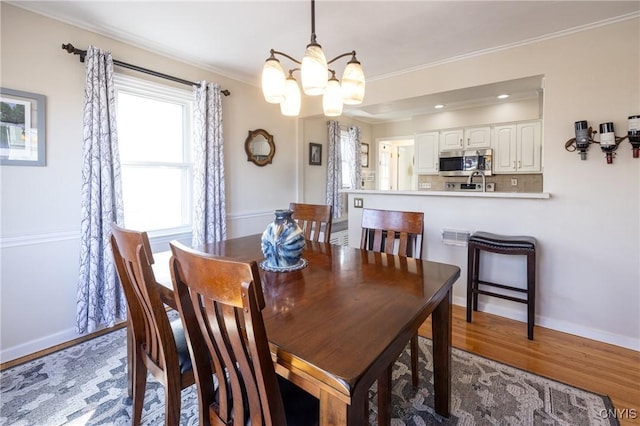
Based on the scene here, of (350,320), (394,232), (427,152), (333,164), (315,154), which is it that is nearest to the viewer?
(350,320)

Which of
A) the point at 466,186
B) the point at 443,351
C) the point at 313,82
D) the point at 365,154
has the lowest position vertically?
the point at 443,351

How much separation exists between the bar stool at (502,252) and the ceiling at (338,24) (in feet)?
5.32

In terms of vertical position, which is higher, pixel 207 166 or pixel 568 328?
pixel 207 166

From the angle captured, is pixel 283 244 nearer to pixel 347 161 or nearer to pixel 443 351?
pixel 443 351

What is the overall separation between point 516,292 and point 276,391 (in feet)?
8.55

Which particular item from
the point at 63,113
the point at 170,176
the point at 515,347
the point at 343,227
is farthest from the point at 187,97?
the point at 515,347

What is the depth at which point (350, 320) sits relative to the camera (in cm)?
102

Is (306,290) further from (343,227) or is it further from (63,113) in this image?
(343,227)

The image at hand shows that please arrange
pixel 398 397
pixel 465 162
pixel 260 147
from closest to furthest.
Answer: pixel 398 397
pixel 260 147
pixel 465 162

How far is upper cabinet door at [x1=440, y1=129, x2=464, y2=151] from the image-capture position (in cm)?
495

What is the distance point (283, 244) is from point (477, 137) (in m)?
4.38

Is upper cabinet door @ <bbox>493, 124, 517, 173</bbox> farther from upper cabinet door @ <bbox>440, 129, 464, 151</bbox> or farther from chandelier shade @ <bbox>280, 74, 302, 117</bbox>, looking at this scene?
chandelier shade @ <bbox>280, 74, 302, 117</bbox>

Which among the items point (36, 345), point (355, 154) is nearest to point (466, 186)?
point (355, 154)

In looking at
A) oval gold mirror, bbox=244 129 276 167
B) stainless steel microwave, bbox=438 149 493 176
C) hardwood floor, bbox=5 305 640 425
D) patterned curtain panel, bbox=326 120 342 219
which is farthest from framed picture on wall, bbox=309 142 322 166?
hardwood floor, bbox=5 305 640 425
